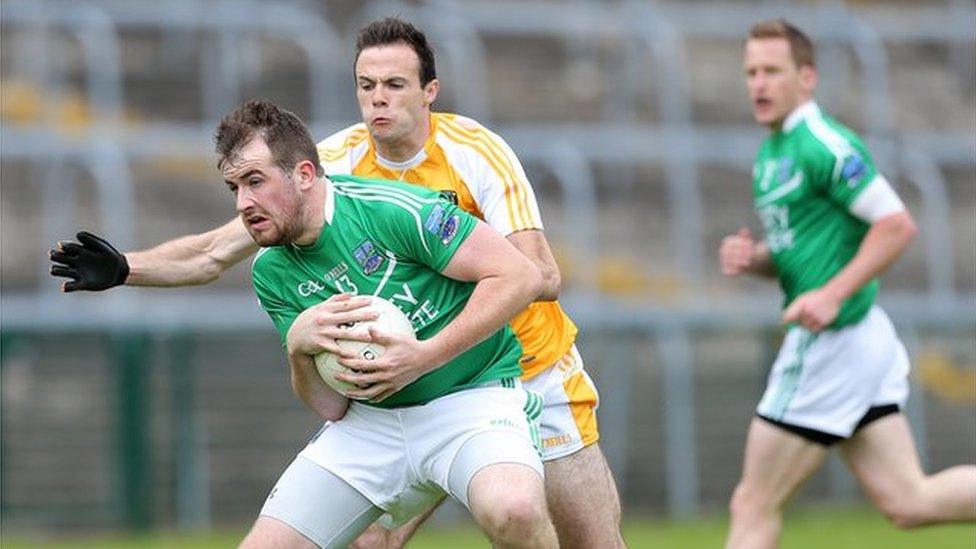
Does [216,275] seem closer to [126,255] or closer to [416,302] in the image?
[126,255]

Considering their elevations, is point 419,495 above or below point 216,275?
below

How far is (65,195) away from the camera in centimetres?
1308

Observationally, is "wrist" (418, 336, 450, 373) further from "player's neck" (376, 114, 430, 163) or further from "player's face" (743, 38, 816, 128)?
"player's face" (743, 38, 816, 128)

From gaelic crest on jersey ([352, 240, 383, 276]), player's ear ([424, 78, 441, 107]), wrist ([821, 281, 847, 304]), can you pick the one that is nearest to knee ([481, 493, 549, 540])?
gaelic crest on jersey ([352, 240, 383, 276])

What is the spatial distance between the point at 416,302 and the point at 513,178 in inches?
23.8

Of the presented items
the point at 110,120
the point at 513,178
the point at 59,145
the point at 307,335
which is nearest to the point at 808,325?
the point at 513,178

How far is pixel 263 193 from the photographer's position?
5770 mm

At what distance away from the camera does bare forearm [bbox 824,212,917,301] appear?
7.92 m

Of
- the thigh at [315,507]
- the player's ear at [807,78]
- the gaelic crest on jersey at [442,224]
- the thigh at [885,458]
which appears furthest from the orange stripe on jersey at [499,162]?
the thigh at [885,458]

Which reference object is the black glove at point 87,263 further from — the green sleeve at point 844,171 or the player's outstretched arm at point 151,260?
the green sleeve at point 844,171

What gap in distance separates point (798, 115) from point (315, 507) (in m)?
3.24

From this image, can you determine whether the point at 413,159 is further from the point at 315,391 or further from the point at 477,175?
the point at 315,391

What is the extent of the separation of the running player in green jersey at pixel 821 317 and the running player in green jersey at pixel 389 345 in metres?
2.10

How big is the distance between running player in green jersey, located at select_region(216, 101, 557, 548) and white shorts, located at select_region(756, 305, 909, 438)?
2.17 metres
